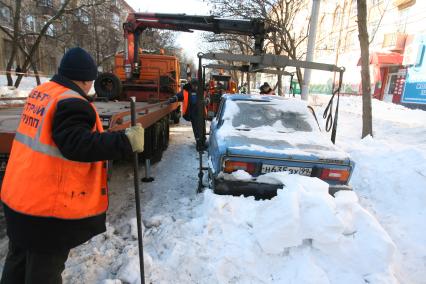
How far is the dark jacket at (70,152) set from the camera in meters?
1.87

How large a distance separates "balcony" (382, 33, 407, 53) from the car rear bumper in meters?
20.0

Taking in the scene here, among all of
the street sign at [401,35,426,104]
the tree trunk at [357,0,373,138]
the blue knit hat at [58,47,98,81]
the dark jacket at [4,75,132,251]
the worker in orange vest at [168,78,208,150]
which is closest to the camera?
the dark jacket at [4,75,132,251]

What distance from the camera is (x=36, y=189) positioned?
192cm

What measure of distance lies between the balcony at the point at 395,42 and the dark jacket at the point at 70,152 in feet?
72.3

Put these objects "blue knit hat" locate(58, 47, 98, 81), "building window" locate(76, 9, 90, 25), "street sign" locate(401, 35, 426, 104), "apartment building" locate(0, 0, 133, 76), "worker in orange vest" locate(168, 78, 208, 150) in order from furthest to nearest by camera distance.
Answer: "apartment building" locate(0, 0, 133, 76) < "building window" locate(76, 9, 90, 25) < "street sign" locate(401, 35, 426, 104) < "worker in orange vest" locate(168, 78, 208, 150) < "blue knit hat" locate(58, 47, 98, 81)

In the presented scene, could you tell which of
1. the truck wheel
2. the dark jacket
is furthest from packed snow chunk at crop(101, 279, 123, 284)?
the truck wheel

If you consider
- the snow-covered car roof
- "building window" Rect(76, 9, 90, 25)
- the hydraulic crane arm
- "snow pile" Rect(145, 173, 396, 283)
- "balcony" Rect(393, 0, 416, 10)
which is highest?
"balcony" Rect(393, 0, 416, 10)

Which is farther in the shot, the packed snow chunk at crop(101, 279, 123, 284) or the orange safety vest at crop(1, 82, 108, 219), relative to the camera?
the packed snow chunk at crop(101, 279, 123, 284)

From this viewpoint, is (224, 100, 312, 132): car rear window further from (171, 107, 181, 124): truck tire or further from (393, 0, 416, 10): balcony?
(393, 0, 416, 10): balcony

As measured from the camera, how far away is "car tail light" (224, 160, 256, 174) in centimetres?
405

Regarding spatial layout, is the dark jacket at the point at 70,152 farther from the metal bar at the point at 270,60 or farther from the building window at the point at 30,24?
the building window at the point at 30,24

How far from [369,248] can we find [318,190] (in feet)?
2.44

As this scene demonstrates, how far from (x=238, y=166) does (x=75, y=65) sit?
7.98 ft

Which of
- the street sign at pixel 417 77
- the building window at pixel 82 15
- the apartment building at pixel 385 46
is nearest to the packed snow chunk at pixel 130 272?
the apartment building at pixel 385 46
